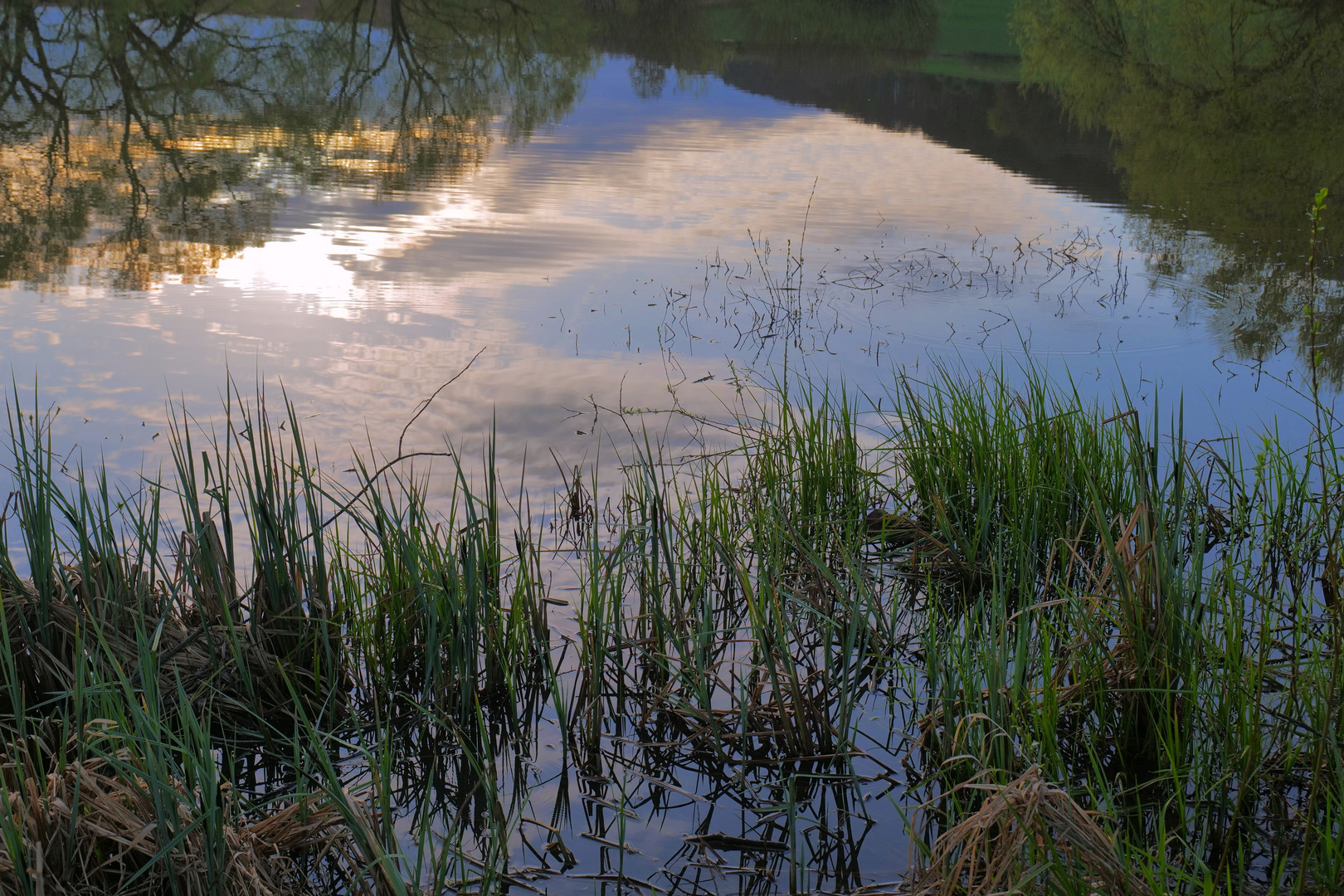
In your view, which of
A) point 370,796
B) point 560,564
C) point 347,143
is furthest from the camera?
point 347,143

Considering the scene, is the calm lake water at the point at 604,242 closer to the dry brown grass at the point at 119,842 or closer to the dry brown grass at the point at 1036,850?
the dry brown grass at the point at 1036,850

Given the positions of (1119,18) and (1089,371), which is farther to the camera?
(1119,18)

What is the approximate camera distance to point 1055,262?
9656 millimetres

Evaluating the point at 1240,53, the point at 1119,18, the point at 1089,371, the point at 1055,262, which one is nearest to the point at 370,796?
the point at 1089,371

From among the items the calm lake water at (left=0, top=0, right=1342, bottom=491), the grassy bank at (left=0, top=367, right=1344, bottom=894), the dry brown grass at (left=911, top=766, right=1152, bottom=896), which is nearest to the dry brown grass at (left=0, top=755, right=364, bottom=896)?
the grassy bank at (left=0, top=367, right=1344, bottom=894)

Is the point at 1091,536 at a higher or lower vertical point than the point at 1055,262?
lower

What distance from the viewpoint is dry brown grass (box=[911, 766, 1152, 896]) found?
1.91 m

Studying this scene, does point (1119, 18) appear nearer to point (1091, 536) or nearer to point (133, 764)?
point (1091, 536)

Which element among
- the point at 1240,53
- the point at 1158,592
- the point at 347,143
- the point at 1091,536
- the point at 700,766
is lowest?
the point at 700,766

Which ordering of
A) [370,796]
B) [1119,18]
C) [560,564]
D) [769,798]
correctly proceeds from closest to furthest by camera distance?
[370,796] < [769,798] < [560,564] < [1119,18]

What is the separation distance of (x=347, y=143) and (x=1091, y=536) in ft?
46.6

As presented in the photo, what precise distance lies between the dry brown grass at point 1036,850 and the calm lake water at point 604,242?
0.53 metres

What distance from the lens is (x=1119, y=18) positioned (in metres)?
26.7

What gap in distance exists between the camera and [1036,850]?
1960 millimetres
